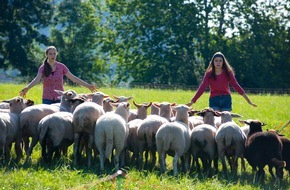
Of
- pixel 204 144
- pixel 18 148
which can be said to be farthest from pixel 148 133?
pixel 18 148

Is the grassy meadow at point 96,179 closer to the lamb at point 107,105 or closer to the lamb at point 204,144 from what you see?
the lamb at point 204,144

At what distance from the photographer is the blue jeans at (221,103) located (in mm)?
13625

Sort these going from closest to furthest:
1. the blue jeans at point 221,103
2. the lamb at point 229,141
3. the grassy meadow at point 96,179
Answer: the grassy meadow at point 96,179
the lamb at point 229,141
the blue jeans at point 221,103

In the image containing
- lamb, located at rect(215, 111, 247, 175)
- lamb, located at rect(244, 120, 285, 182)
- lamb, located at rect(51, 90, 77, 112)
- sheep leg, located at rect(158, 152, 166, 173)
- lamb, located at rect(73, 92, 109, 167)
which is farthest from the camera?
lamb, located at rect(51, 90, 77, 112)

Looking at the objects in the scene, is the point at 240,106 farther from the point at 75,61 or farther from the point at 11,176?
the point at 75,61

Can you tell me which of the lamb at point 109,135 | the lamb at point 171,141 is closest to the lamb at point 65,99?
the lamb at point 109,135

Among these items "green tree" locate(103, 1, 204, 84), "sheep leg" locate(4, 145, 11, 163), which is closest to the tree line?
"green tree" locate(103, 1, 204, 84)

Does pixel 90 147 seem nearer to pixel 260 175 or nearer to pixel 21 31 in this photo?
pixel 260 175

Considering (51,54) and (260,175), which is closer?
(260,175)

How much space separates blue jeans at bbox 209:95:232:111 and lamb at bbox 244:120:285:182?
2322 millimetres

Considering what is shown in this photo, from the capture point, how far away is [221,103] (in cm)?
1366

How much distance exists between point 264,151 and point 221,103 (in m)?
2.77

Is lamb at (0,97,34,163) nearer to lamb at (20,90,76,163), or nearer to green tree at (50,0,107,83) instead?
lamb at (20,90,76,163)

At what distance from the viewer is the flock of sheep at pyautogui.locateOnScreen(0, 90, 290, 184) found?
11.3m
